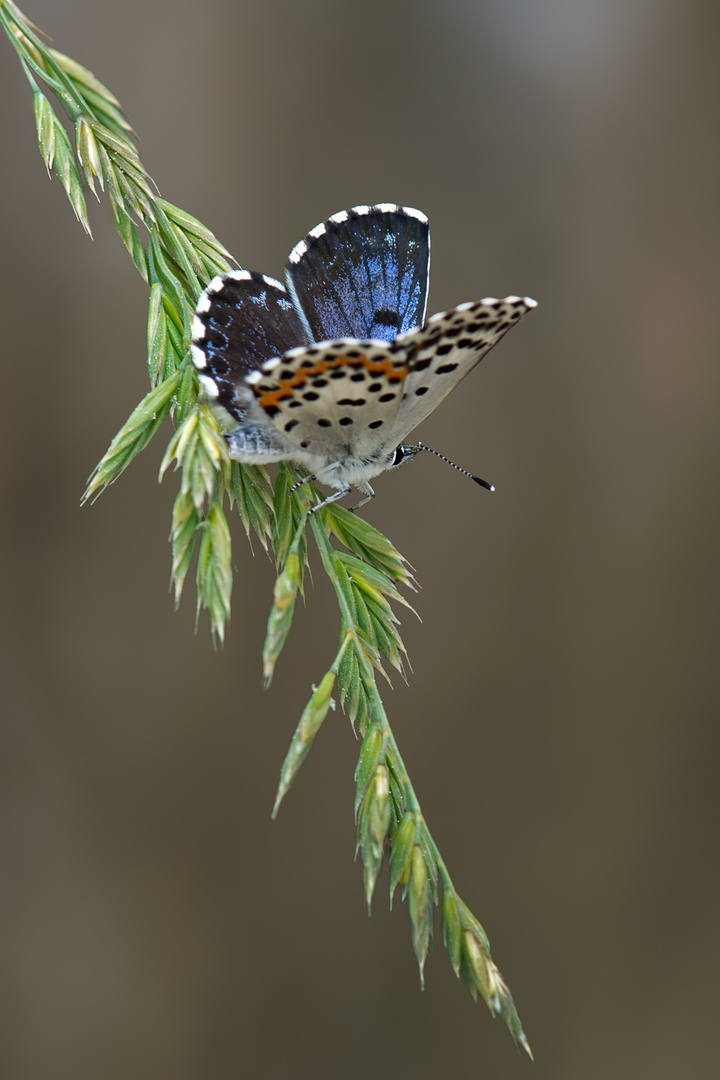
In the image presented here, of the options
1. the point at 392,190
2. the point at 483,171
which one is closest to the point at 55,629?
the point at 392,190

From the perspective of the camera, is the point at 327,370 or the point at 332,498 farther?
the point at 332,498

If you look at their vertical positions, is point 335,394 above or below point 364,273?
below

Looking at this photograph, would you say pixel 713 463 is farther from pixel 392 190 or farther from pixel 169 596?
pixel 169 596

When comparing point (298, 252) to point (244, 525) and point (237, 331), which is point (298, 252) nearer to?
point (237, 331)

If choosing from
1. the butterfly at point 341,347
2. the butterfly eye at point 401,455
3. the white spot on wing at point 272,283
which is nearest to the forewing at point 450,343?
the butterfly at point 341,347

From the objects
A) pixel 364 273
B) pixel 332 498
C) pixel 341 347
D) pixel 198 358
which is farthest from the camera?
pixel 364 273

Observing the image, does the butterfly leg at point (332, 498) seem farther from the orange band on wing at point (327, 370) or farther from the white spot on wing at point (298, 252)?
the white spot on wing at point (298, 252)

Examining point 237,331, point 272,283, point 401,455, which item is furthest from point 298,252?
point 401,455
